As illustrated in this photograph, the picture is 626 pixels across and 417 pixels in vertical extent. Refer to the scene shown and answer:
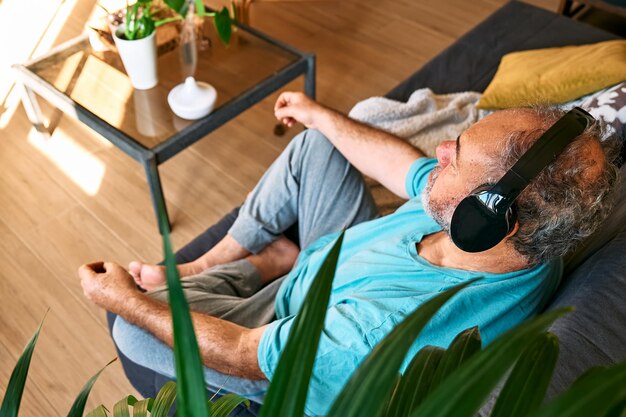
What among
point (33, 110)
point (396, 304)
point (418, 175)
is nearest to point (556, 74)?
point (418, 175)

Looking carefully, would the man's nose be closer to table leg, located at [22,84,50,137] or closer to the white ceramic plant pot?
the white ceramic plant pot

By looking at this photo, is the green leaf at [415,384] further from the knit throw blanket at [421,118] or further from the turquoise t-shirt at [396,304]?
the knit throw blanket at [421,118]

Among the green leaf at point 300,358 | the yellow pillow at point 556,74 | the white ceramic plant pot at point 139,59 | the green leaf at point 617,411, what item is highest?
the green leaf at point 300,358

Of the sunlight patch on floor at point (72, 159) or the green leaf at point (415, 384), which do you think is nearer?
the green leaf at point (415, 384)

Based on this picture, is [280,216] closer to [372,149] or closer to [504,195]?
[372,149]

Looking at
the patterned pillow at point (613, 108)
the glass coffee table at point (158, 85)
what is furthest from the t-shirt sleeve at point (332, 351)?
the glass coffee table at point (158, 85)

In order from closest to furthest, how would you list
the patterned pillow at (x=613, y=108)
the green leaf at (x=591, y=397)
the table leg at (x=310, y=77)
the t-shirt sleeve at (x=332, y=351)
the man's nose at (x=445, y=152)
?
the green leaf at (x=591, y=397), the t-shirt sleeve at (x=332, y=351), the man's nose at (x=445, y=152), the patterned pillow at (x=613, y=108), the table leg at (x=310, y=77)

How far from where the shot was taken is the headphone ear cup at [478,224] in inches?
35.9

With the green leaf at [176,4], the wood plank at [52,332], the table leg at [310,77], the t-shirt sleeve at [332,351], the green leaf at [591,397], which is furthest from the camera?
the table leg at [310,77]

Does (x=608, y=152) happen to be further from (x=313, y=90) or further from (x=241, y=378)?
(x=313, y=90)

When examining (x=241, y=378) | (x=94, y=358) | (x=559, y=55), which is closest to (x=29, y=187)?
(x=94, y=358)

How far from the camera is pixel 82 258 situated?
6.51ft

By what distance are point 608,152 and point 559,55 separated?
91cm

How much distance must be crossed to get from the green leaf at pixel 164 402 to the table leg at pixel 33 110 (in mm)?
1774
